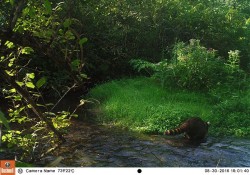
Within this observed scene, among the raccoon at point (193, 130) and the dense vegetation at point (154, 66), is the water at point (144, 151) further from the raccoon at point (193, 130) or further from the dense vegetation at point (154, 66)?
the dense vegetation at point (154, 66)

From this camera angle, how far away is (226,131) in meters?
6.71

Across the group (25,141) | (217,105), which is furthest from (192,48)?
(25,141)

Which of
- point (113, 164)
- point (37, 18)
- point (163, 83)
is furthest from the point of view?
point (163, 83)

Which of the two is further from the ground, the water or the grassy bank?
the grassy bank

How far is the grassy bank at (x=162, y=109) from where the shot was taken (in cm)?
694

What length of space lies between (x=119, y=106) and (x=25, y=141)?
195 inches

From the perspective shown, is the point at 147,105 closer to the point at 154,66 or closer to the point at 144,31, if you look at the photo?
the point at 154,66

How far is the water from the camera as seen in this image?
5016 millimetres

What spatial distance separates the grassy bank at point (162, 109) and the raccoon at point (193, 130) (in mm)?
415

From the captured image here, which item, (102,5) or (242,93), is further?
(102,5)

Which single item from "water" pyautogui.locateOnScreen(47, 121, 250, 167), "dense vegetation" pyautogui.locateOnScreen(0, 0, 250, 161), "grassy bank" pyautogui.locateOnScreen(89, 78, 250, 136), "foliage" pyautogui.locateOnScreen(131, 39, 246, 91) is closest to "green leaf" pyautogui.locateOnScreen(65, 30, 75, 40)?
"dense vegetation" pyautogui.locateOnScreen(0, 0, 250, 161)

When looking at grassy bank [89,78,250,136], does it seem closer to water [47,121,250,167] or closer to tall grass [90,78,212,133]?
tall grass [90,78,212,133]

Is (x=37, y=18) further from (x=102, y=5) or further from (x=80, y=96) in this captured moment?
(x=102, y=5)

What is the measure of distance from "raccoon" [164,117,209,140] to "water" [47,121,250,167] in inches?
4.7
